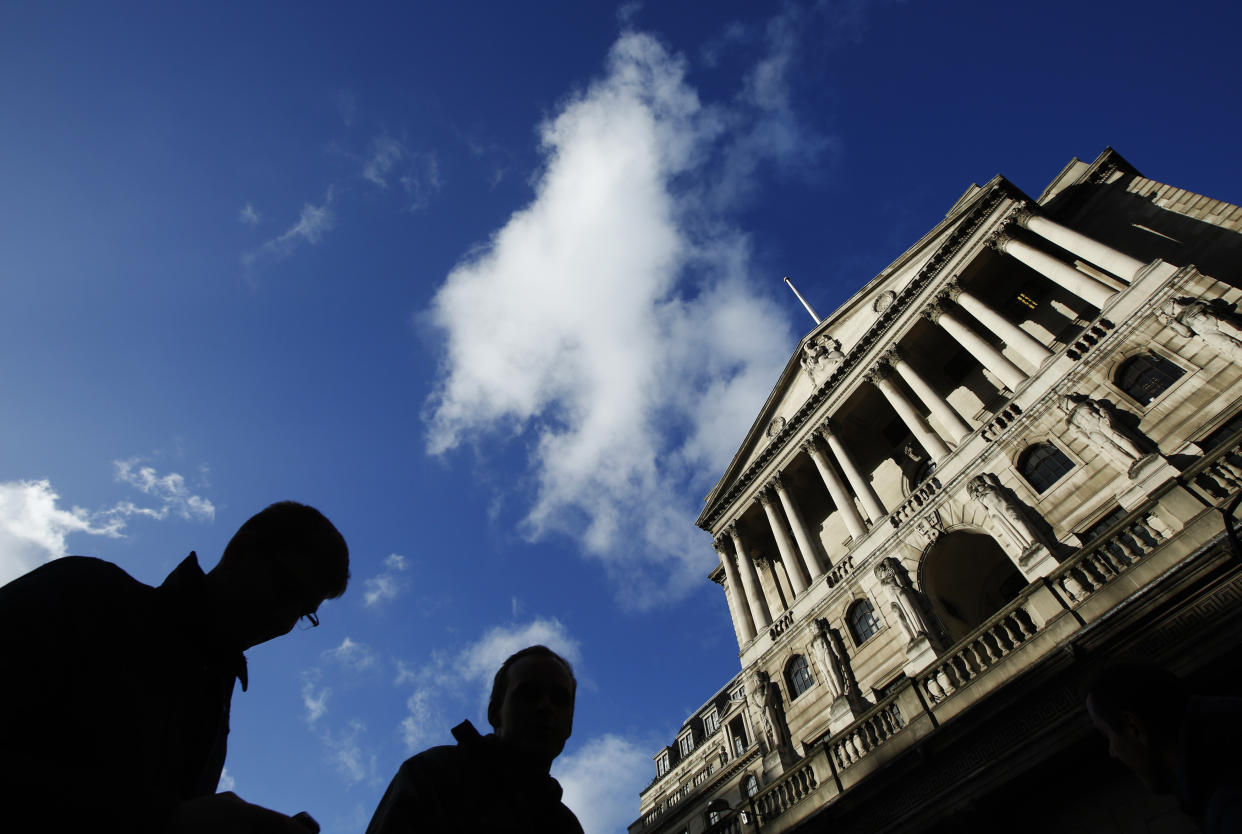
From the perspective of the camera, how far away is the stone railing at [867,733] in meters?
13.3

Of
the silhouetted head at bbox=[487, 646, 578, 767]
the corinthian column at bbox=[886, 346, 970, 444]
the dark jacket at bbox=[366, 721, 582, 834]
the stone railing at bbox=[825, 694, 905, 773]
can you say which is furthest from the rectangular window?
the dark jacket at bbox=[366, 721, 582, 834]

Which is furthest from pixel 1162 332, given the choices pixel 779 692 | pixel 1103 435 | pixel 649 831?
pixel 649 831

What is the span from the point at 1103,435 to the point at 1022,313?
8.09 m

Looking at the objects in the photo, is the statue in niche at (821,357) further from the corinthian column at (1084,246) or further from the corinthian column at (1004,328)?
the corinthian column at (1084,246)

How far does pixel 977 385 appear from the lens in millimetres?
22359

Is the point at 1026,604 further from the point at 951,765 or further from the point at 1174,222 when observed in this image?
the point at 1174,222

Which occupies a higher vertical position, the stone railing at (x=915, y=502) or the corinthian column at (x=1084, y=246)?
the corinthian column at (x=1084, y=246)

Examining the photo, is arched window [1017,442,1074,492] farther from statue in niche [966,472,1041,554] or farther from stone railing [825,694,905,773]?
stone railing [825,694,905,773]

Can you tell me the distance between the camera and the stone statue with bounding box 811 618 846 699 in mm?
18734

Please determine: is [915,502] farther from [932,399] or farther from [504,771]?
[504,771]

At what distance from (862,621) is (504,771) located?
19363 millimetres

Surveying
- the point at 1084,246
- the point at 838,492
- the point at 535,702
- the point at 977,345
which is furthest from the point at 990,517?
the point at 535,702

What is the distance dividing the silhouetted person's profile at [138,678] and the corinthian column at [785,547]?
73.2ft

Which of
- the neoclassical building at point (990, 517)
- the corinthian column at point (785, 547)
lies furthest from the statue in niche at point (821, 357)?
the corinthian column at point (785, 547)
